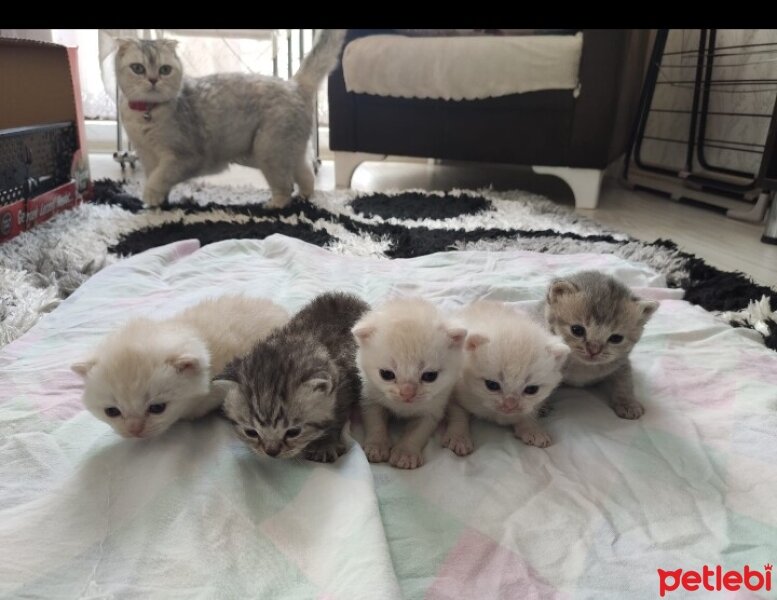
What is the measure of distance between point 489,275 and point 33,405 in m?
1.02

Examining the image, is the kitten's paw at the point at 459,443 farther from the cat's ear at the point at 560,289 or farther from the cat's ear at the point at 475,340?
the cat's ear at the point at 560,289

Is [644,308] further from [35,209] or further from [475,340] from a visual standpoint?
[35,209]

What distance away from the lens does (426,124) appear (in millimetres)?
2850

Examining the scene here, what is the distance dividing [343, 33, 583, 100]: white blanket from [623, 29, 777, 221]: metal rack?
640 mm

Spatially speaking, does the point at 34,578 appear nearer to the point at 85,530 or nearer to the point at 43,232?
the point at 85,530

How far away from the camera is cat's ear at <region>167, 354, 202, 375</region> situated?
30.8 inches

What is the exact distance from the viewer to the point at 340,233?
6.48 feet

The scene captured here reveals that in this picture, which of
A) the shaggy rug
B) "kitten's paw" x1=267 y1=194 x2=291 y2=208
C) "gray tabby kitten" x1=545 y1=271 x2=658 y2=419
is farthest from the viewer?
"kitten's paw" x1=267 y1=194 x2=291 y2=208

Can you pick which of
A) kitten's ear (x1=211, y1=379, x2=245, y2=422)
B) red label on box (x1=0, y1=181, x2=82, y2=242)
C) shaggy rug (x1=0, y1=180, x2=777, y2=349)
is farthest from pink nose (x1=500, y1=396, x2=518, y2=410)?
red label on box (x1=0, y1=181, x2=82, y2=242)

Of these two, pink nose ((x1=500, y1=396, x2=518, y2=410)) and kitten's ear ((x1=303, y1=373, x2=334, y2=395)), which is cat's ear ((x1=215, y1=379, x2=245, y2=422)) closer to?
kitten's ear ((x1=303, y1=373, x2=334, y2=395))

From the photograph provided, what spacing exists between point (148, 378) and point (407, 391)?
36 centimetres

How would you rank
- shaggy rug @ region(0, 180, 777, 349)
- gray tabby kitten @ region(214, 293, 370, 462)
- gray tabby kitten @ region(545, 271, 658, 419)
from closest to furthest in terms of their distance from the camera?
gray tabby kitten @ region(214, 293, 370, 462)
gray tabby kitten @ region(545, 271, 658, 419)
shaggy rug @ region(0, 180, 777, 349)
